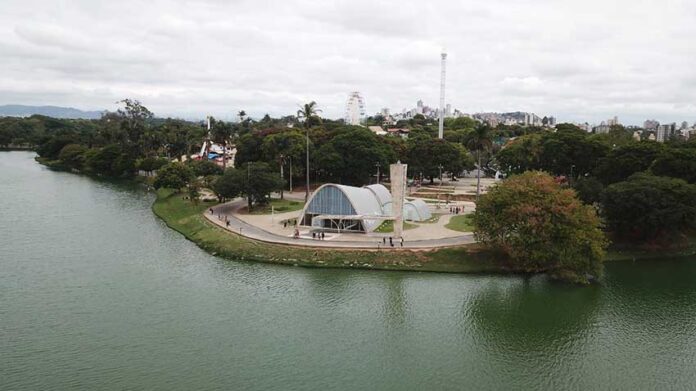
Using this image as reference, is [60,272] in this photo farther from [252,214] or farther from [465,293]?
[465,293]

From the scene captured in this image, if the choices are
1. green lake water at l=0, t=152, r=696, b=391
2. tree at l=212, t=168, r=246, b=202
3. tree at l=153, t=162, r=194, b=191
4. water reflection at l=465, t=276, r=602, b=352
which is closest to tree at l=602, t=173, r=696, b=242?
green lake water at l=0, t=152, r=696, b=391

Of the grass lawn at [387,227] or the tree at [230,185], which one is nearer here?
the grass lawn at [387,227]

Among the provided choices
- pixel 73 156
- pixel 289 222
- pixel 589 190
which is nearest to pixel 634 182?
pixel 589 190

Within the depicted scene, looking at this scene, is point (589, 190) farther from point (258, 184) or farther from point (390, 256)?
point (258, 184)

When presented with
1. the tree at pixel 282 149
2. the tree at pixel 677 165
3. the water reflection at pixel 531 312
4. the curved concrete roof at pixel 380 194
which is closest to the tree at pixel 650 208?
the tree at pixel 677 165

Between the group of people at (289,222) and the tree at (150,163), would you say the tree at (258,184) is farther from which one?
the tree at (150,163)
